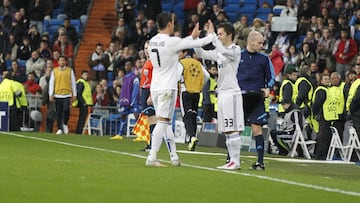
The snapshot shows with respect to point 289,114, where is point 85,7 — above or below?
above

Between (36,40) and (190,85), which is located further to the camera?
(36,40)

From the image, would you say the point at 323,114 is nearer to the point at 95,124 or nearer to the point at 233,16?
the point at 95,124

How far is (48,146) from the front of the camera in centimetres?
2286

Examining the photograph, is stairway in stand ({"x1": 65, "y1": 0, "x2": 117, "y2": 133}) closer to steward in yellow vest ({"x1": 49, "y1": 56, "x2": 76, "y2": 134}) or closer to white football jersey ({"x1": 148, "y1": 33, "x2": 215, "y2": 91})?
steward in yellow vest ({"x1": 49, "y1": 56, "x2": 76, "y2": 134})

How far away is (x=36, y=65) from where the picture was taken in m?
Answer: 36.3

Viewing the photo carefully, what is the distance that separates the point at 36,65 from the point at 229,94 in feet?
65.9

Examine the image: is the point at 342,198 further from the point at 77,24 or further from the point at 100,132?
the point at 77,24

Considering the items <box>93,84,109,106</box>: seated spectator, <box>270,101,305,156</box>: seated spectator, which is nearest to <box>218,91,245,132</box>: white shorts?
<box>270,101,305,156</box>: seated spectator

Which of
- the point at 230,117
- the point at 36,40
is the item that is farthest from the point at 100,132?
the point at 230,117

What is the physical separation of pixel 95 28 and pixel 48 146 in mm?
17391

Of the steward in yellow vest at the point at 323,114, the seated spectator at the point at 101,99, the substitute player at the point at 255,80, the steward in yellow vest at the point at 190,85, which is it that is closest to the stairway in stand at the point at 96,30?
the seated spectator at the point at 101,99

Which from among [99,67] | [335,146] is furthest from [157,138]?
[99,67]

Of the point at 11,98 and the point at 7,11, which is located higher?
the point at 7,11

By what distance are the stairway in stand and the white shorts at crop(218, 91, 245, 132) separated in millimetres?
21476
